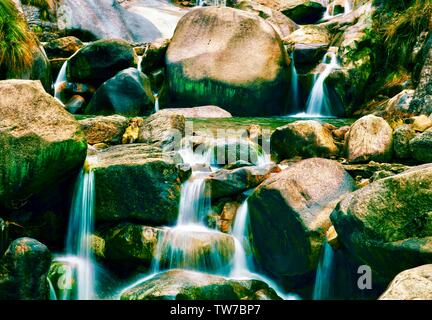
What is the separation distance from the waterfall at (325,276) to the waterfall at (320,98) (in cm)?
667

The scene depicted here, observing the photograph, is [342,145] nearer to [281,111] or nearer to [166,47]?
[281,111]

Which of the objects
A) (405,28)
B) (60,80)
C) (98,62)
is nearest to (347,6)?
(405,28)

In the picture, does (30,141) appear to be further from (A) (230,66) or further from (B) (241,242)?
(A) (230,66)

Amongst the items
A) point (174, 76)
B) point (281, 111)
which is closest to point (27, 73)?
point (174, 76)

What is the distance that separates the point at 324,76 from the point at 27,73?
6400 mm

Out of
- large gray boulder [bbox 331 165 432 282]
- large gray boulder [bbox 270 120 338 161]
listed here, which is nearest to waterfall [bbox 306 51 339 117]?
large gray boulder [bbox 270 120 338 161]

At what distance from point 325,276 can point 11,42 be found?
773 cm

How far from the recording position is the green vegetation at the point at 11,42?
944cm

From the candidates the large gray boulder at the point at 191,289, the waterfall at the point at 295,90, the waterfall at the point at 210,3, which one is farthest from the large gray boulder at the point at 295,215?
the waterfall at the point at 210,3

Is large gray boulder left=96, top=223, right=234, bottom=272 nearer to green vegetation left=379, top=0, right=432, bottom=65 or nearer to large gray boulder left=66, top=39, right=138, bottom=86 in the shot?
large gray boulder left=66, top=39, right=138, bottom=86

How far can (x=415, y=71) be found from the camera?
990 centimetres

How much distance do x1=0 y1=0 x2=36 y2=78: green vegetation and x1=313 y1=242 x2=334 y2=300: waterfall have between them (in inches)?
291

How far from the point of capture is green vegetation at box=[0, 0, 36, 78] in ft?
31.0

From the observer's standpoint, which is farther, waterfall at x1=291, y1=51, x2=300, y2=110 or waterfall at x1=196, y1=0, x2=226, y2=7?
waterfall at x1=196, y1=0, x2=226, y2=7
